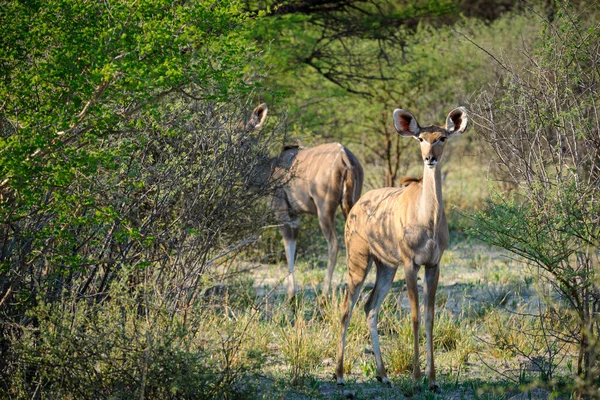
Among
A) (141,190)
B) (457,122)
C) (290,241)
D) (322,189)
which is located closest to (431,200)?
(457,122)

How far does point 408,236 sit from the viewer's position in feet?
19.5

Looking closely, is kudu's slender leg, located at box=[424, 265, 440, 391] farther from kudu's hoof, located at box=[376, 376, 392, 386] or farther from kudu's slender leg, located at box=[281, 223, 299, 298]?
kudu's slender leg, located at box=[281, 223, 299, 298]

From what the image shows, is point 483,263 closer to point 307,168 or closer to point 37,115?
point 307,168

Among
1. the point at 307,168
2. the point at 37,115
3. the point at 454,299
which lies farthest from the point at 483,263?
the point at 37,115

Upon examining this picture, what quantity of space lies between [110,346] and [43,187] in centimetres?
94

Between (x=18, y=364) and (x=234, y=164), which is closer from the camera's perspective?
(x=18, y=364)

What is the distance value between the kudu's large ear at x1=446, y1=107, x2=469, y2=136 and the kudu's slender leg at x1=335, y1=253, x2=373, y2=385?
110 centimetres

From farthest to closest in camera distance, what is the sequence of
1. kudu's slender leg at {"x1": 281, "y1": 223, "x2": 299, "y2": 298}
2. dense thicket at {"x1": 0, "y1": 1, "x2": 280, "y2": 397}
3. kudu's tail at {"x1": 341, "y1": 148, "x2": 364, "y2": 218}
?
kudu's slender leg at {"x1": 281, "y1": 223, "x2": 299, "y2": 298}
kudu's tail at {"x1": 341, "y1": 148, "x2": 364, "y2": 218}
dense thicket at {"x1": 0, "y1": 1, "x2": 280, "y2": 397}

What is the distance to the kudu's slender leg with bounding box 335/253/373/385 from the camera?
19.6ft

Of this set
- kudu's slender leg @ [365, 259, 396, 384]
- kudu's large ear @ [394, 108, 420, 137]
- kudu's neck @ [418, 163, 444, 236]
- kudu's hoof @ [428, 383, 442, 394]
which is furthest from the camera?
kudu's slender leg @ [365, 259, 396, 384]

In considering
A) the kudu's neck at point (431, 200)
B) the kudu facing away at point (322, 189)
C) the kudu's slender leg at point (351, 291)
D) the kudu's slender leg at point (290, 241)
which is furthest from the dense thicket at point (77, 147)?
the kudu's slender leg at point (290, 241)

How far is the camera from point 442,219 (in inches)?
234

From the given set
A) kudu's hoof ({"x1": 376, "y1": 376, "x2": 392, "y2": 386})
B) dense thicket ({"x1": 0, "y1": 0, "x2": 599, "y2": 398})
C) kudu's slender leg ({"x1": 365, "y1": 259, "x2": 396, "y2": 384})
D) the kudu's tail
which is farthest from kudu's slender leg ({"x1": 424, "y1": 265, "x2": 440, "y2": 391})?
the kudu's tail

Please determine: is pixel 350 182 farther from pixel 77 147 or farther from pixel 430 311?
pixel 77 147
